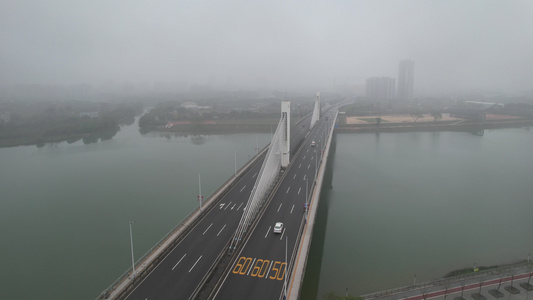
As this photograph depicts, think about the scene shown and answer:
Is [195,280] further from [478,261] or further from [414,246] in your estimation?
[478,261]

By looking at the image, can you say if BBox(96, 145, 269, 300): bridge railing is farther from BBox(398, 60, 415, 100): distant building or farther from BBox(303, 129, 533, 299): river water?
BBox(398, 60, 415, 100): distant building

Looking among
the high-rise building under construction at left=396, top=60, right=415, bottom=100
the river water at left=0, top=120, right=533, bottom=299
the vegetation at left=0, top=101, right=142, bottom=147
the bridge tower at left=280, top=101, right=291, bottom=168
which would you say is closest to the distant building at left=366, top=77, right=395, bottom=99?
the high-rise building under construction at left=396, top=60, right=415, bottom=100

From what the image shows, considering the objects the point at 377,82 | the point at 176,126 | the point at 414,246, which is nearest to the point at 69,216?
the point at 414,246

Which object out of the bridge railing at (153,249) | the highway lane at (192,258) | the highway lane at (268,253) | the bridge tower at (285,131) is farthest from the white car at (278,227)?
the bridge tower at (285,131)

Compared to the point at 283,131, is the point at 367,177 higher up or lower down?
lower down

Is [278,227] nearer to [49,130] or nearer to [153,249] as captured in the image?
[153,249]
